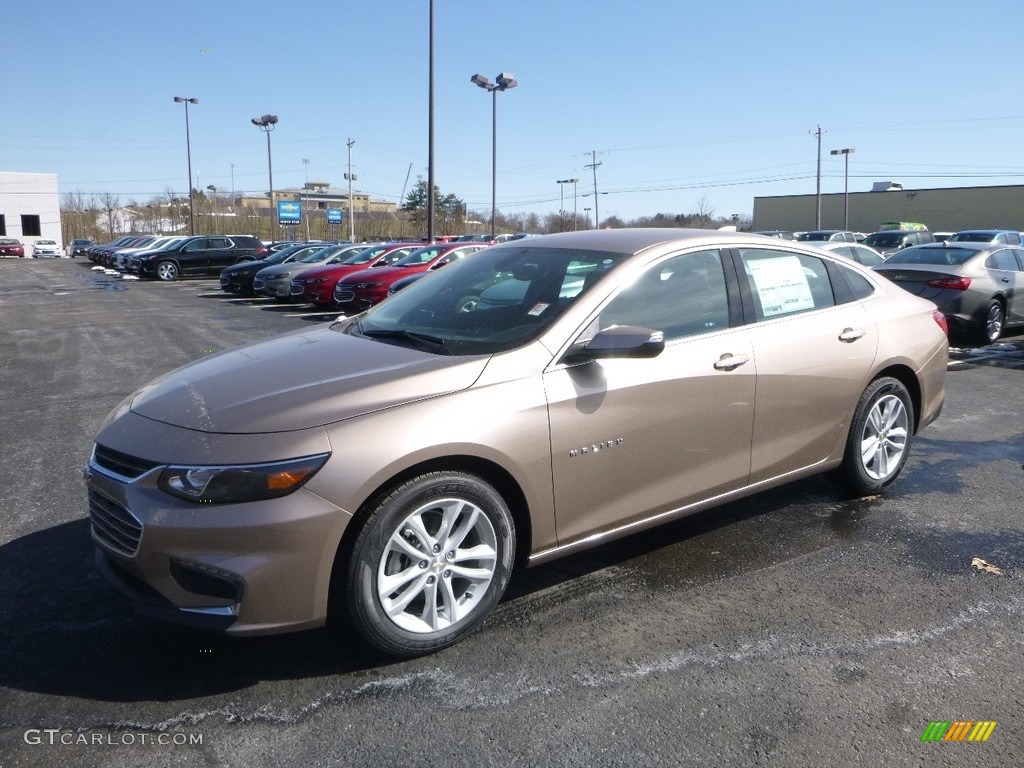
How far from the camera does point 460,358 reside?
344 cm

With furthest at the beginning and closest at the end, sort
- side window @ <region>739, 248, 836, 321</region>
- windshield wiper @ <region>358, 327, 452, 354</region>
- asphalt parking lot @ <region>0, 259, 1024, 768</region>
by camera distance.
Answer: side window @ <region>739, 248, 836, 321</region> → windshield wiper @ <region>358, 327, 452, 354</region> → asphalt parking lot @ <region>0, 259, 1024, 768</region>

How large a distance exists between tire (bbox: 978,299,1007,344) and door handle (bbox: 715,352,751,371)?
9.19 m

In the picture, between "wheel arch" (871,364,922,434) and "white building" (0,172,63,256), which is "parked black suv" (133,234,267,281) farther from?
"white building" (0,172,63,256)

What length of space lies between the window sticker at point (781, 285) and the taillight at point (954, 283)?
801 cm

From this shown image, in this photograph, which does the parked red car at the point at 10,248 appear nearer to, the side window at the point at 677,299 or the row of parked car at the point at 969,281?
the row of parked car at the point at 969,281

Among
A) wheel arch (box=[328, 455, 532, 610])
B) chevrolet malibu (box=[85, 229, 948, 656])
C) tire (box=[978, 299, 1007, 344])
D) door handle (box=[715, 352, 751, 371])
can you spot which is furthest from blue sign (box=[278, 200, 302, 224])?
wheel arch (box=[328, 455, 532, 610])

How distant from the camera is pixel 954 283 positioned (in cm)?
1138

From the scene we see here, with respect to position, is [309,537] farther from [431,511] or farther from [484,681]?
[484,681]

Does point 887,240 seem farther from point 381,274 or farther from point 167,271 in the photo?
point 167,271

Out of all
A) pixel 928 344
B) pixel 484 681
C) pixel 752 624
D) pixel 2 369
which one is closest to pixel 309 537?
pixel 484 681

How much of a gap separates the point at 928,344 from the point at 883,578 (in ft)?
6.11

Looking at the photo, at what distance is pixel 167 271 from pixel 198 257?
1.35 metres

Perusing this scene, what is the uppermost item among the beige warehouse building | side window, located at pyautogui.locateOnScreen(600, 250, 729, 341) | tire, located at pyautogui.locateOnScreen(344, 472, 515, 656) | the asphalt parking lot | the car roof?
the beige warehouse building

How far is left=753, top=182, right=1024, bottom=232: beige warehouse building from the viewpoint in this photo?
6106cm
